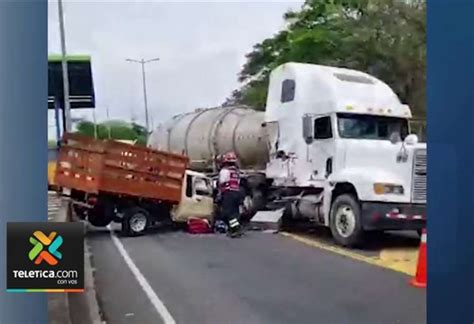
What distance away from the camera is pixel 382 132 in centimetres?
299

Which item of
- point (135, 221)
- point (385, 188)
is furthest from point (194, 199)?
point (385, 188)

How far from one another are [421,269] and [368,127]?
28.3 inches

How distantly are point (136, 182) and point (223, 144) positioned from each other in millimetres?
426

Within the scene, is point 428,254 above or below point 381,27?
below

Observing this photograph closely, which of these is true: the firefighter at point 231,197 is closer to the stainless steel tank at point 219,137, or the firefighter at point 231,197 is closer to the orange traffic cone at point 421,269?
the stainless steel tank at point 219,137

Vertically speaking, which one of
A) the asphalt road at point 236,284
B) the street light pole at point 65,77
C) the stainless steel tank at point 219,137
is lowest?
the asphalt road at point 236,284

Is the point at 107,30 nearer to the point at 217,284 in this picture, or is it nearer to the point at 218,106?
the point at 218,106

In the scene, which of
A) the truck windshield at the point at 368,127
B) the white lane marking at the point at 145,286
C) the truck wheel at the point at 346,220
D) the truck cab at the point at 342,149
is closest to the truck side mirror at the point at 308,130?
the truck cab at the point at 342,149

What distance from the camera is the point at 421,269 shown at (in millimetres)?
2682

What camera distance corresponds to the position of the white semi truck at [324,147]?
283 cm

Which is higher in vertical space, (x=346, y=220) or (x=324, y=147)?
(x=324, y=147)

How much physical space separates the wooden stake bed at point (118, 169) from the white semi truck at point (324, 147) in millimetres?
71

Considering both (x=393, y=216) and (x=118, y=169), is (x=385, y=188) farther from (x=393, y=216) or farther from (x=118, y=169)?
(x=118, y=169)

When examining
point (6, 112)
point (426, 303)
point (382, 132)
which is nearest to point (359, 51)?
point (382, 132)
